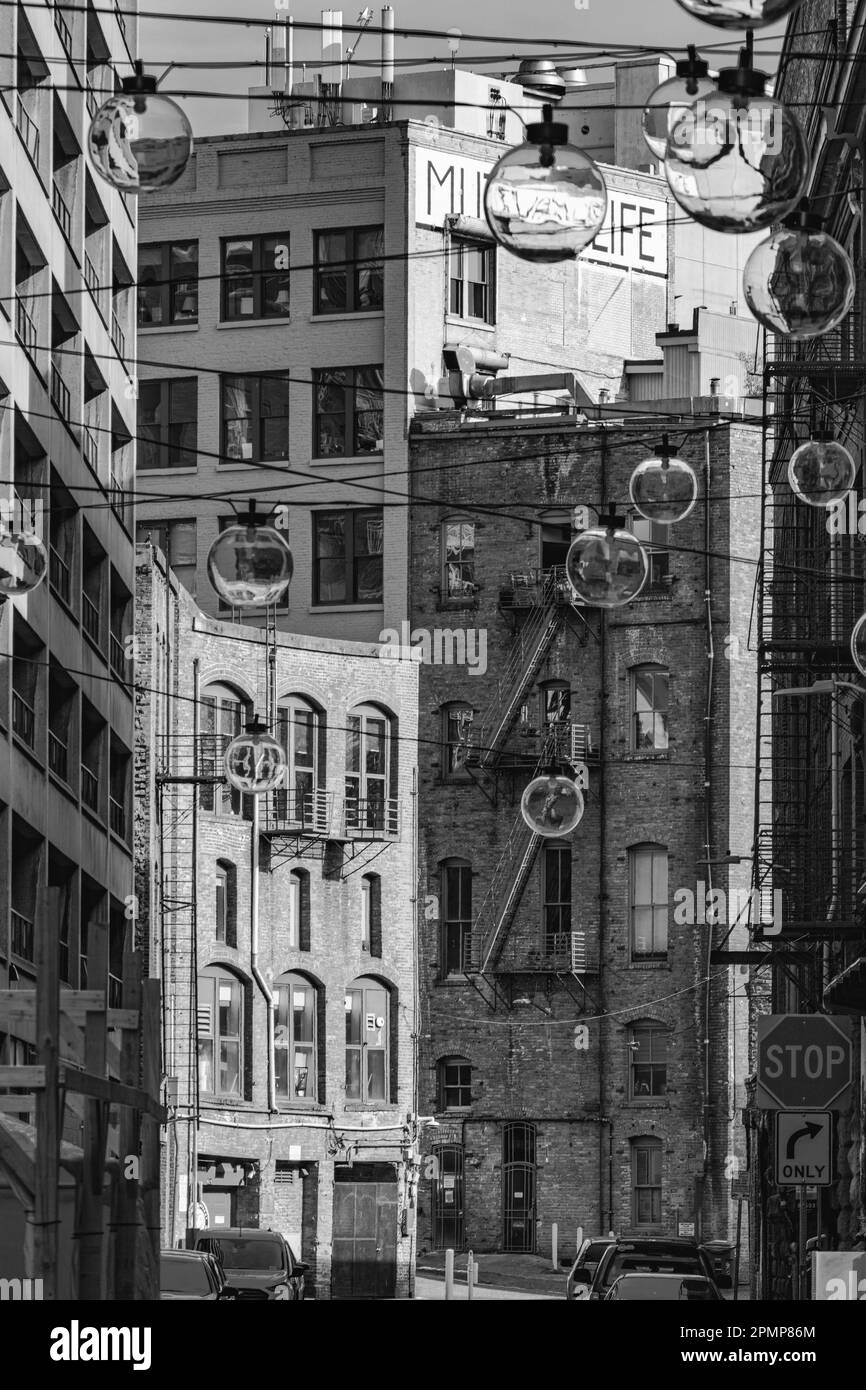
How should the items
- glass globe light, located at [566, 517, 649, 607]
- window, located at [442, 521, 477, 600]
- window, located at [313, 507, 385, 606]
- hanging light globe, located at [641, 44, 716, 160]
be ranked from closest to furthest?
hanging light globe, located at [641, 44, 716, 160] → glass globe light, located at [566, 517, 649, 607] → window, located at [442, 521, 477, 600] → window, located at [313, 507, 385, 606]

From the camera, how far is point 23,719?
1474 inches

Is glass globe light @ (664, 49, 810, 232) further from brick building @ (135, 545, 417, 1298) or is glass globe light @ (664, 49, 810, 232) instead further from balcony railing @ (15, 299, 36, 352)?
brick building @ (135, 545, 417, 1298)

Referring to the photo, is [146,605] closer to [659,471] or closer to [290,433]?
[290,433]

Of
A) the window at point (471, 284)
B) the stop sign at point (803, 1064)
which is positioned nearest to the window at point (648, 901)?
the window at point (471, 284)

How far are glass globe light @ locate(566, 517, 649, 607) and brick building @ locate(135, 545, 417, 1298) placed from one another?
35218 millimetres

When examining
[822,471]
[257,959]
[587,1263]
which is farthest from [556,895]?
[822,471]

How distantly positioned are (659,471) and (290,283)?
160 feet

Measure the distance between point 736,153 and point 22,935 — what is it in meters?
26.2

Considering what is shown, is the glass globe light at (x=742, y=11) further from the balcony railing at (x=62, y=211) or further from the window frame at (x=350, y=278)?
the window frame at (x=350, y=278)

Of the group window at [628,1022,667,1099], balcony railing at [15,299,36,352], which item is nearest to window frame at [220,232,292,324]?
window at [628,1022,667,1099]

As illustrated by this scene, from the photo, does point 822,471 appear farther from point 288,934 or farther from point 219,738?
point 288,934

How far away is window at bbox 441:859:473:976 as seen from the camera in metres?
64.2

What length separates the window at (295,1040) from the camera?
60.1 meters
